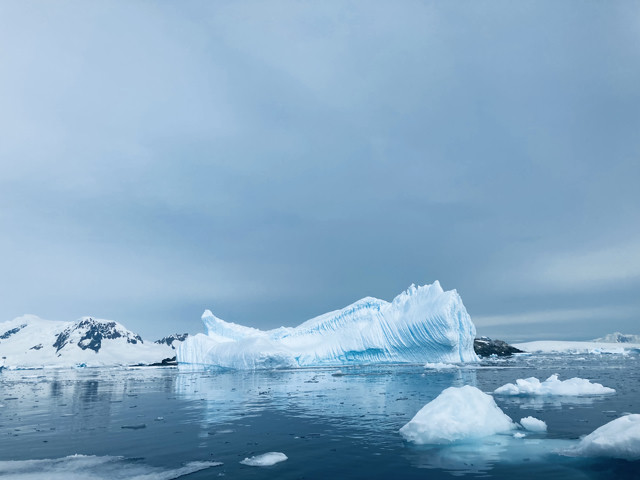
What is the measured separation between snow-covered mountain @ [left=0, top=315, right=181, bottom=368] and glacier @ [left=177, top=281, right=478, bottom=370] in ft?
277

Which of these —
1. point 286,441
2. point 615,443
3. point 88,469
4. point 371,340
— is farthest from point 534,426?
point 371,340

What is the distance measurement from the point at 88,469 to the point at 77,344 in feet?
486

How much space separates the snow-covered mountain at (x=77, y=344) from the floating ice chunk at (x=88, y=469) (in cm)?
12168

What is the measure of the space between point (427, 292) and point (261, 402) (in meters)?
28.4

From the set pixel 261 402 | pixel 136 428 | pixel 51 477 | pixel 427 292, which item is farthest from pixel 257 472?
pixel 427 292

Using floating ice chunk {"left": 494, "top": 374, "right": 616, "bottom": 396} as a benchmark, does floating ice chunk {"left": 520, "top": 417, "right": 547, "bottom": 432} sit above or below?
below

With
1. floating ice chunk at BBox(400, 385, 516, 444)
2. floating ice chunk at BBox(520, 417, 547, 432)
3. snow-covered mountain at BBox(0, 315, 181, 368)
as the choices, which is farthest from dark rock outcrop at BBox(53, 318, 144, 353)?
floating ice chunk at BBox(520, 417, 547, 432)

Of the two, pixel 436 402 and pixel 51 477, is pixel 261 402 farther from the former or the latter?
pixel 51 477

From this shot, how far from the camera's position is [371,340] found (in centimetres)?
4506

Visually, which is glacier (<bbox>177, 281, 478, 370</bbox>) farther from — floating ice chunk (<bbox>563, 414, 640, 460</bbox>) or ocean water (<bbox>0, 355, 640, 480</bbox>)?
floating ice chunk (<bbox>563, 414, 640, 460</bbox>)

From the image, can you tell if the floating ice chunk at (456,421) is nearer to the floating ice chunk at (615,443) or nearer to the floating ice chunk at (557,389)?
the floating ice chunk at (615,443)

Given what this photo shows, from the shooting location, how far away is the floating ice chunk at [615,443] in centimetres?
812

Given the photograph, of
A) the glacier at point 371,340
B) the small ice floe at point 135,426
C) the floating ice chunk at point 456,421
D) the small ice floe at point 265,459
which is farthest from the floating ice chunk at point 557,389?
the glacier at point 371,340

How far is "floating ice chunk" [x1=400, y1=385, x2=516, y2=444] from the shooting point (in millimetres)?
10000
